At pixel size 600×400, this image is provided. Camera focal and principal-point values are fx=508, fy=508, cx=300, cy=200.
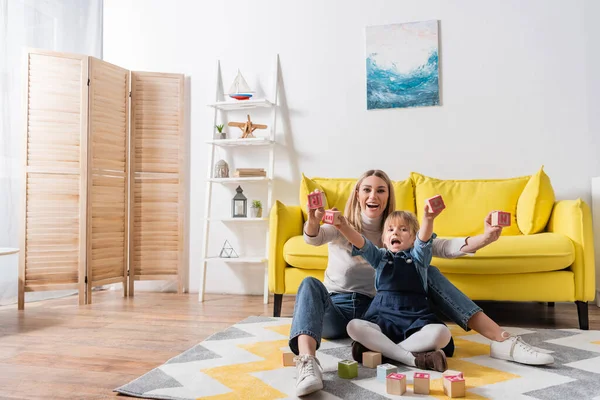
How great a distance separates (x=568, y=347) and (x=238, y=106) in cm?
246

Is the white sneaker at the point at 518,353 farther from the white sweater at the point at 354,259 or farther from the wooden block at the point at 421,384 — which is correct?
the wooden block at the point at 421,384

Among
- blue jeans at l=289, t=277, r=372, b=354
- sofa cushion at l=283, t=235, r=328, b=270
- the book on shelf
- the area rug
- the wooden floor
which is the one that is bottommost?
the wooden floor

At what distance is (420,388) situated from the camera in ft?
4.86

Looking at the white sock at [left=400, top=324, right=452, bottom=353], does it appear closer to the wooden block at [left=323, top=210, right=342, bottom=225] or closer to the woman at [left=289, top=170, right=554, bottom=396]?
the woman at [left=289, top=170, right=554, bottom=396]

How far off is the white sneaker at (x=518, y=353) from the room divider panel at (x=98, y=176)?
2.34 m

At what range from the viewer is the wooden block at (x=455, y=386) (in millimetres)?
1442

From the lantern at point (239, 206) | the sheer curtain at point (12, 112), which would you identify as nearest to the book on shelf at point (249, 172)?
the lantern at point (239, 206)

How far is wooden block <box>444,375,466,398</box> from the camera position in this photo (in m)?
1.44

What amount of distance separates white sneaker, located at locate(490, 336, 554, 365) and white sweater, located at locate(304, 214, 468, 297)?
0.35 meters

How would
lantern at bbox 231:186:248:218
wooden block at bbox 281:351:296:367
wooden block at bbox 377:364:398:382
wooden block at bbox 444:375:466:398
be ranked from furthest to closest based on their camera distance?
lantern at bbox 231:186:248:218, wooden block at bbox 281:351:296:367, wooden block at bbox 377:364:398:382, wooden block at bbox 444:375:466:398

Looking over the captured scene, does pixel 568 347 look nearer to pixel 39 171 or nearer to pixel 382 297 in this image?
pixel 382 297

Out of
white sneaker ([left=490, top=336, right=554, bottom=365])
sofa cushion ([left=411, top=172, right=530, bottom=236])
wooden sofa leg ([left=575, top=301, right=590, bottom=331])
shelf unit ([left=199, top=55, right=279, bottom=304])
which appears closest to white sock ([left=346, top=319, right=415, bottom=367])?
white sneaker ([left=490, top=336, right=554, bottom=365])

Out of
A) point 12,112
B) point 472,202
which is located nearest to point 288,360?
point 472,202

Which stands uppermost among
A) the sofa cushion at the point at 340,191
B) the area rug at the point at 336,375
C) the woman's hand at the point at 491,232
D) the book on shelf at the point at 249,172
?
the book on shelf at the point at 249,172
